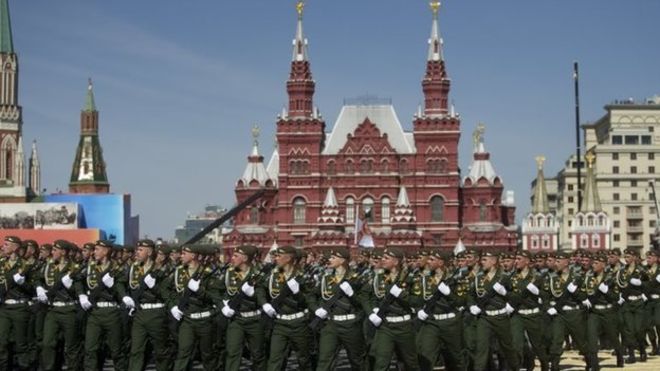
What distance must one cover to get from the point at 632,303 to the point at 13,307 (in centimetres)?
1068

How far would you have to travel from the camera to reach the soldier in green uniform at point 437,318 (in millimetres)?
14883

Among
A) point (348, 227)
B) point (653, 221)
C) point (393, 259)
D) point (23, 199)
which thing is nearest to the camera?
point (393, 259)

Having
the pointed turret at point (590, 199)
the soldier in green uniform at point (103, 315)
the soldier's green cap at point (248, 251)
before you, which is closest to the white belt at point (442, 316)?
the soldier's green cap at point (248, 251)

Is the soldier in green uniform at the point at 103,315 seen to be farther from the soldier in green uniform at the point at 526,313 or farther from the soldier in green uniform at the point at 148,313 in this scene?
the soldier in green uniform at the point at 526,313

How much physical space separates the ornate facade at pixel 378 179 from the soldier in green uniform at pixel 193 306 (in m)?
65.6

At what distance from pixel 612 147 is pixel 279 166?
45.6 metres

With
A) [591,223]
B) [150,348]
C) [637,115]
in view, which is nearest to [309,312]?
[150,348]

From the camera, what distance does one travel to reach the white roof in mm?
85062

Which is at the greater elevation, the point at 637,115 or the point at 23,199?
the point at 637,115

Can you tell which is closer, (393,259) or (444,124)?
(393,259)

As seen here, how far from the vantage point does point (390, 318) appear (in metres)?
14.3

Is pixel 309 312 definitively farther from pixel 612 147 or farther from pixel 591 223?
pixel 612 147

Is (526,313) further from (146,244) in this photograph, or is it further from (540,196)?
(540,196)

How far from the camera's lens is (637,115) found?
126375 mm
